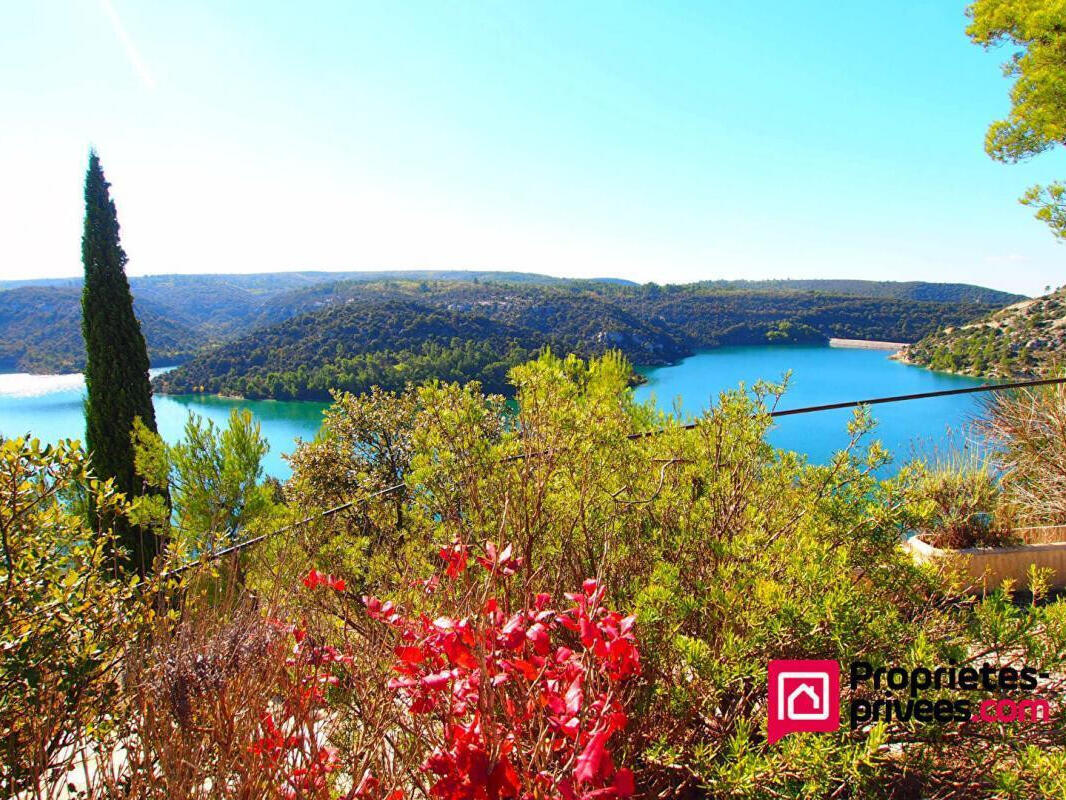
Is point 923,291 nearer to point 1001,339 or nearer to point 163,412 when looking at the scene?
point 1001,339

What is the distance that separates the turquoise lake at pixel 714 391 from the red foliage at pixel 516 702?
23.4 m

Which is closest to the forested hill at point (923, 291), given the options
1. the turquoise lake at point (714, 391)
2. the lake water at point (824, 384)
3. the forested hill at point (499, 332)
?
the forested hill at point (499, 332)

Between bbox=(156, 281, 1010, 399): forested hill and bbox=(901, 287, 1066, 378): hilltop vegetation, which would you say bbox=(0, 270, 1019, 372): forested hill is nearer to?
bbox=(156, 281, 1010, 399): forested hill

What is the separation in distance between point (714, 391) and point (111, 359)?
2216cm

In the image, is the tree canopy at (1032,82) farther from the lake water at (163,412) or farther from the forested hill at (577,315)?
the forested hill at (577,315)

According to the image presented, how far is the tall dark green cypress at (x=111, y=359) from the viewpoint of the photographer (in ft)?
32.2

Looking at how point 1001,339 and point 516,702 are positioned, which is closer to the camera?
point 516,702

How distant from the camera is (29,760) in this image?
4.08 ft

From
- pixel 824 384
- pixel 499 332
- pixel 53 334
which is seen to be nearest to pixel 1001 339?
pixel 824 384

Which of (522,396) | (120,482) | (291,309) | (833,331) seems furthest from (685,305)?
(522,396)

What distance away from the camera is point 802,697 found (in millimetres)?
1038

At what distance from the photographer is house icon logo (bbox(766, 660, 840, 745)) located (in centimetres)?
97

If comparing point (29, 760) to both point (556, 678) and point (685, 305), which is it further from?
point (685, 305)

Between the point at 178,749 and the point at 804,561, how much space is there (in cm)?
118
